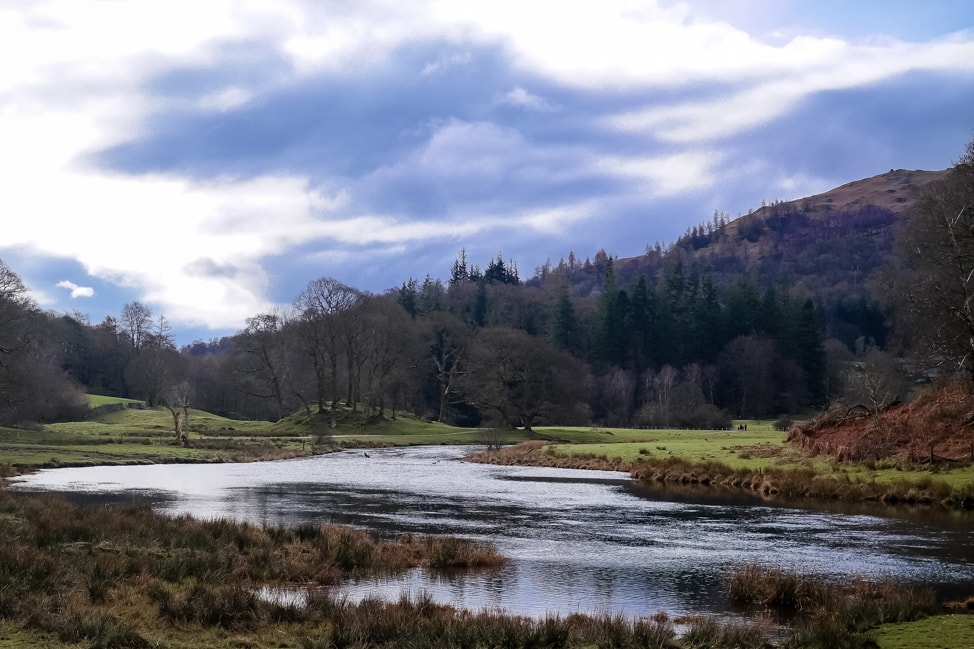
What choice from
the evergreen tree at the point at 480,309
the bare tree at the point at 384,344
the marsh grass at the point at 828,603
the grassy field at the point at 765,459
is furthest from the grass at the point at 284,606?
the evergreen tree at the point at 480,309

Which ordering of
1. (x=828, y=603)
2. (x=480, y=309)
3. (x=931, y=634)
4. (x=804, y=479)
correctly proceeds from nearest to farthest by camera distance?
(x=931, y=634), (x=828, y=603), (x=804, y=479), (x=480, y=309)

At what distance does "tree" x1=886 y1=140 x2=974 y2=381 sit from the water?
15822 millimetres

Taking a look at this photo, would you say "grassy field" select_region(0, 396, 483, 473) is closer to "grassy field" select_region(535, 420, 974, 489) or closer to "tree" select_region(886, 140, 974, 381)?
"grassy field" select_region(535, 420, 974, 489)

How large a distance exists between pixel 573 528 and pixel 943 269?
1227 inches

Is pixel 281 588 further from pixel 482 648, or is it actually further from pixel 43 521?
pixel 43 521

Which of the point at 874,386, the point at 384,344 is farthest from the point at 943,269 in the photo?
the point at 384,344

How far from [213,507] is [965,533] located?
26.5 meters

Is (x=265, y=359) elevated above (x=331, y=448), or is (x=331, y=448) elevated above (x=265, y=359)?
(x=265, y=359)

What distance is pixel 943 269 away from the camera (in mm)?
46375

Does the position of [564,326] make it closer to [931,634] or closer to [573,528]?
[573,528]

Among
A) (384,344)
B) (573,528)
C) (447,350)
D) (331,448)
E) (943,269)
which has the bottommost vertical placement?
(331,448)

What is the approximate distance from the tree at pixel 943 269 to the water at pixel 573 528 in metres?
15.8

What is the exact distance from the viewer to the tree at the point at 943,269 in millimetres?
42875

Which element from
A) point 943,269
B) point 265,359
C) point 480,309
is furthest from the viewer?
point 480,309
